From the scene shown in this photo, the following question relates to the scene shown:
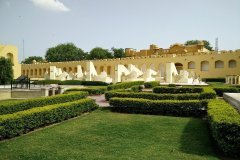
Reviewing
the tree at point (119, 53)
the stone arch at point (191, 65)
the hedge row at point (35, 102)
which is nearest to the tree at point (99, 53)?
the tree at point (119, 53)

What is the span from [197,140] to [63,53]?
7070 centimetres

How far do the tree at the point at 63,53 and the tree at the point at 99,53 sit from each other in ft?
27.7

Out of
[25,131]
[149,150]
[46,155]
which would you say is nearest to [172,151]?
[149,150]

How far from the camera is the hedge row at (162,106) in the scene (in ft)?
32.0

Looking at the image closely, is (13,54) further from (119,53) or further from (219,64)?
(119,53)

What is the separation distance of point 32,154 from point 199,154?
11.7ft

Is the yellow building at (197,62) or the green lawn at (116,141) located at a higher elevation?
the yellow building at (197,62)

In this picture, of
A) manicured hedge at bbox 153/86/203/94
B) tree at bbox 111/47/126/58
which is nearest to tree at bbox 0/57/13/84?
manicured hedge at bbox 153/86/203/94

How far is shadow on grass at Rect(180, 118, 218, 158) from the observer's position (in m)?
5.62

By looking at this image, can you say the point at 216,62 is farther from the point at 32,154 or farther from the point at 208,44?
the point at 32,154

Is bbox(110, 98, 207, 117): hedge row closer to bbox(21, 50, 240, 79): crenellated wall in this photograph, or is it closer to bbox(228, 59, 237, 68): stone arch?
bbox(21, 50, 240, 79): crenellated wall

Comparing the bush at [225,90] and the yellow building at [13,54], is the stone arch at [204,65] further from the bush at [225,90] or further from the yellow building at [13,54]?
the yellow building at [13,54]

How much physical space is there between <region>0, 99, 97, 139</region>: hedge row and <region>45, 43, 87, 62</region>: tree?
6496cm

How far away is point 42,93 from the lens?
1588 centimetres
